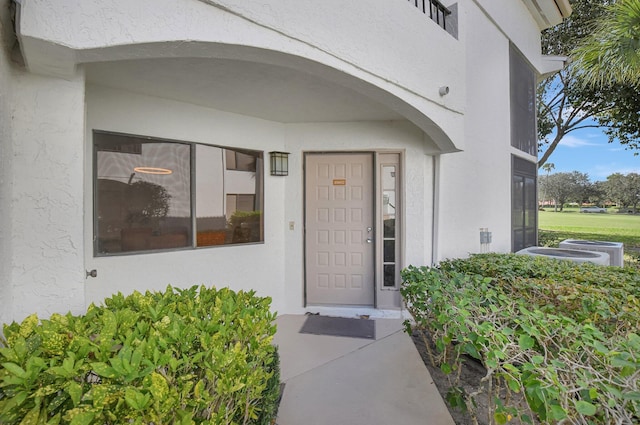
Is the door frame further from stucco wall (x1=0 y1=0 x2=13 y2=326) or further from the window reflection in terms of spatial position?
stucco wall (x1=0 y1=0 x2=13 y2=326)

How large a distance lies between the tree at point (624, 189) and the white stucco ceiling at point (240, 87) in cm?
2990

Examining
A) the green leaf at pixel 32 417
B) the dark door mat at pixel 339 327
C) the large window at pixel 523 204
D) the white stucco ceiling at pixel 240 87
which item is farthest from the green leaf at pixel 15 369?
the large window at pixel 523 204

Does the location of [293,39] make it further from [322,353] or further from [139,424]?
[322,353]

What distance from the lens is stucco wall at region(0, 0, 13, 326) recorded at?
5.51ft

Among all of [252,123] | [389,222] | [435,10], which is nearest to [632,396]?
[389,222]

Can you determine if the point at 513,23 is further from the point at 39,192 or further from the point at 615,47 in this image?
the point at 39,192

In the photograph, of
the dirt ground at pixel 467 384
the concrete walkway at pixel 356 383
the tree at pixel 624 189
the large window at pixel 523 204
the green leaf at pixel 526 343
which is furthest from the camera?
the tree at pixel 624 189

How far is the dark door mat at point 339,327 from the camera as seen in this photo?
4348mm

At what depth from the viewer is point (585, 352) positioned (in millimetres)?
1641

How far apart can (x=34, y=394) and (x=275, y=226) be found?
4021 mm

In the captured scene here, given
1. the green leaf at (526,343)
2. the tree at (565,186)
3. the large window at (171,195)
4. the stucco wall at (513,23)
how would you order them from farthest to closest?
1. the tree at (565,186)
2. the stucco wall at (513,23)
3. the large window at (171,195)
4. the green leaf at (526,343)

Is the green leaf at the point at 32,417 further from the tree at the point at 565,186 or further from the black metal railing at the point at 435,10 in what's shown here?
the tree at the point at 565,186

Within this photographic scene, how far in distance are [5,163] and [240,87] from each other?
2.42 meters

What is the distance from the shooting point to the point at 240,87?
12.0ft
